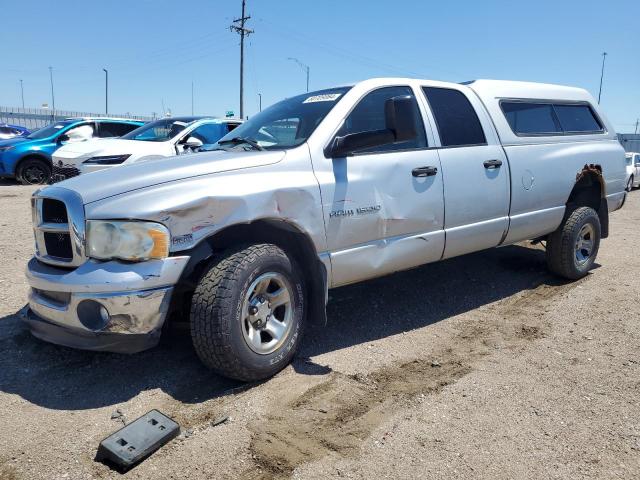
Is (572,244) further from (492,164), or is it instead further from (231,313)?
(231,313)

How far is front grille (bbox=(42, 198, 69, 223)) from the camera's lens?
Answer: 3102 mm

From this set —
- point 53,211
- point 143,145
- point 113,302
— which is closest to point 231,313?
point 113,302

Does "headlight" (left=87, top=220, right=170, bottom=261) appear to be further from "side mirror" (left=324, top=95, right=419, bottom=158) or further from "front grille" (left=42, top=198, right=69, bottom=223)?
"side mirror" (left=324, top=95, right=419, bottom=158)

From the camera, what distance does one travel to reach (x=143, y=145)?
9.20 m

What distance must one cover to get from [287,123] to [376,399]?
6.96 ft

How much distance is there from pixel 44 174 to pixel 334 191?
38.7ft

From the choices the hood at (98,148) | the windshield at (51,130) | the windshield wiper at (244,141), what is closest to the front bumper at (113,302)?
the windshield wiper at (244,141)

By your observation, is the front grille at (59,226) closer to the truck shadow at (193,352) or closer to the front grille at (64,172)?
the truck shadow at (193,352)

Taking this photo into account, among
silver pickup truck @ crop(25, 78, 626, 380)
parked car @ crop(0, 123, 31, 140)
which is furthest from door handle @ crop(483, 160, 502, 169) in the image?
parked car @ crop(0, 123, 31, 140)

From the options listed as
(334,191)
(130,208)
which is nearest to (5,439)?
(130,208)

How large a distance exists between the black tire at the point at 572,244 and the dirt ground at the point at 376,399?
0.69 metres

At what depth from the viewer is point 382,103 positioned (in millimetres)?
4008

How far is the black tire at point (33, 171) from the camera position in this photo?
12.5m

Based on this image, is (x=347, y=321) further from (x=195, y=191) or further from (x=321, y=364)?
(x=195, y=191)
